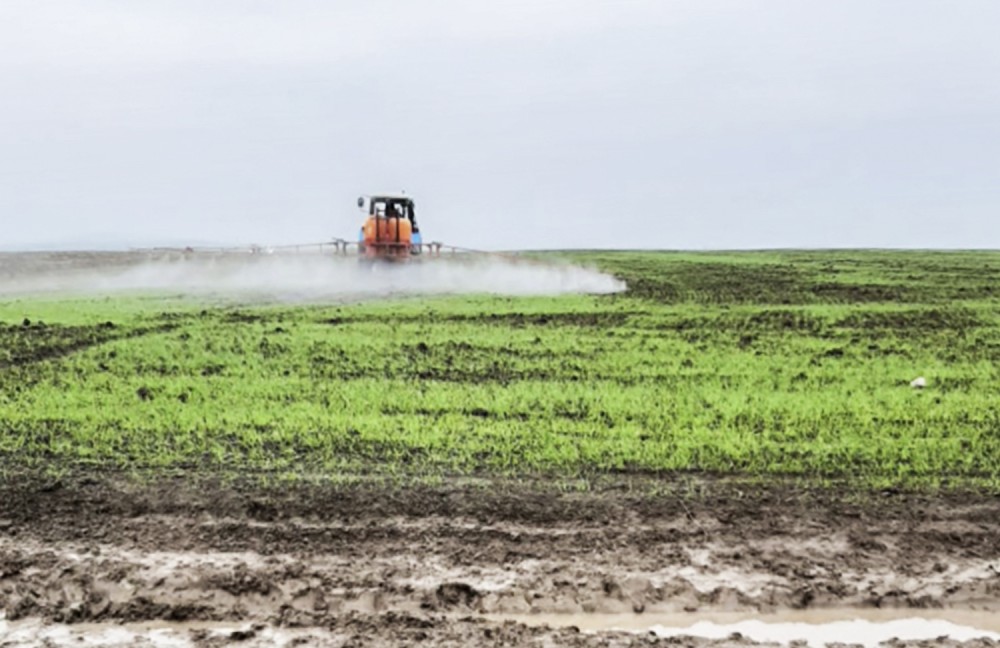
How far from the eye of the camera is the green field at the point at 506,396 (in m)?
8.48

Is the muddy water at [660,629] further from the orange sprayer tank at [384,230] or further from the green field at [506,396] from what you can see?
the orange sprayer tank at [384,230]

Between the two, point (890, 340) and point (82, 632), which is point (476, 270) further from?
point (82, 632)

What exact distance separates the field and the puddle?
0.11 m

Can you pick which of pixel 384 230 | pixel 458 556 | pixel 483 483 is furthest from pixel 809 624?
pixel 384 230

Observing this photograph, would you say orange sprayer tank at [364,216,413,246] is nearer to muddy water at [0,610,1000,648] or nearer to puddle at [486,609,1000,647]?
muddy water at [0,610,1000,648]

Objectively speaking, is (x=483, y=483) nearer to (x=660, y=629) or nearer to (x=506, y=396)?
(x=660, y=629)

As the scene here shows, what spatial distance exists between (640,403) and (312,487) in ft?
15.1

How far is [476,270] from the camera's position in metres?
38.2

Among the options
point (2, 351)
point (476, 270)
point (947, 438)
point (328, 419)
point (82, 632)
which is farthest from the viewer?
point (476, 270)

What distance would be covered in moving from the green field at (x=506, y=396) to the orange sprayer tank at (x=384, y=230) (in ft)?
43.7

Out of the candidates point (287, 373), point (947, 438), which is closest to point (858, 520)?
point (947, 438)

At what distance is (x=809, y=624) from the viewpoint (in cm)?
544

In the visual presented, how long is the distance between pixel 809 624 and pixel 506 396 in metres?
6.23

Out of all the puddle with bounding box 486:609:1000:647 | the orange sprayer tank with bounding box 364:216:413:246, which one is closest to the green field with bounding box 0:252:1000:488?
the puddle with bounding box 486:609:1000:647
